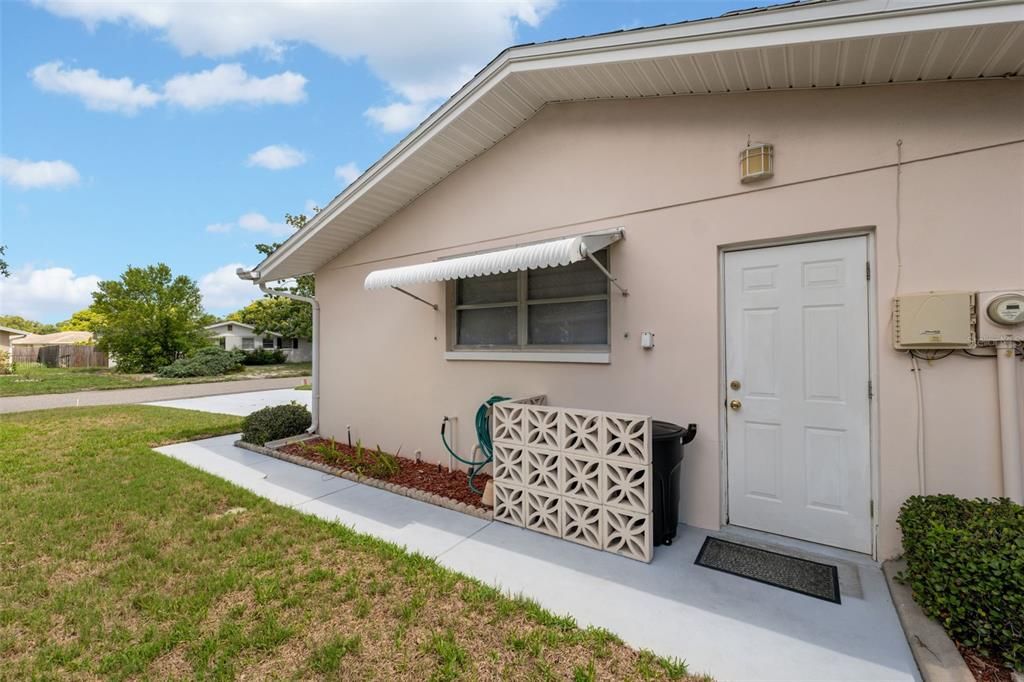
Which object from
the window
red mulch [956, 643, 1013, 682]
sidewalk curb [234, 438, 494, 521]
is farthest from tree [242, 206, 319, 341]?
red mulch [956, 643, 1013, 682]

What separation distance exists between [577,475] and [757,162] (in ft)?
14.1

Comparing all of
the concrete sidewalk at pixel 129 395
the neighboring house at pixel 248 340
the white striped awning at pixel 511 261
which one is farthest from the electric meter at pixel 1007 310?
the neighboring house at pixel 248 340

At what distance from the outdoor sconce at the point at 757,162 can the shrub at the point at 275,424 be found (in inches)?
405

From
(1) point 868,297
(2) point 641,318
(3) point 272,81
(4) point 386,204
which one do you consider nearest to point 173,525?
(4) point 386,204

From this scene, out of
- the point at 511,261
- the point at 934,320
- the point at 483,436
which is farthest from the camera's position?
the point at 483,436

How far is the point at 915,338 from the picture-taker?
418cm

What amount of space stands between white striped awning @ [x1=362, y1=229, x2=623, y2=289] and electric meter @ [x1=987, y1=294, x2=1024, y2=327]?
376 cm

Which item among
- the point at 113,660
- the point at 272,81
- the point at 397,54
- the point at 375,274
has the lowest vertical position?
the point at 113,660

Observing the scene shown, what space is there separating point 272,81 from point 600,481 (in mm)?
16517

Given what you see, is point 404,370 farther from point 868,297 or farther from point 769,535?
point 868,297

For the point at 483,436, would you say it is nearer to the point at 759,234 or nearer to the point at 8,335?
the point at 759,234

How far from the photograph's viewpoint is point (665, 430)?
5121 millimetres

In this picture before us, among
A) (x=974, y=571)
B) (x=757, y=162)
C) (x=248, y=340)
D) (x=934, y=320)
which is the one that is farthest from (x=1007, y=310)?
(x=248, y=340)

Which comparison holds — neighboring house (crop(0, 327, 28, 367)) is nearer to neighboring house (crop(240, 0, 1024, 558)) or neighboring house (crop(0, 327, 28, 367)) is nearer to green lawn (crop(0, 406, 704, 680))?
green lawn (crop(0, 406, 704, 680))
